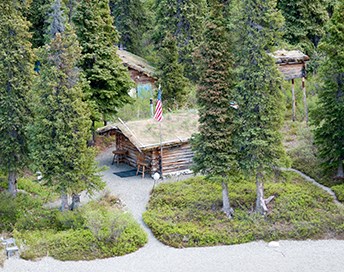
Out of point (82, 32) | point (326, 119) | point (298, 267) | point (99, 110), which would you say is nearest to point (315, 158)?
point (326, 119)

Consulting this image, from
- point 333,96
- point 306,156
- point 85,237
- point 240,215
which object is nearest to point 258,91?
point 240,215

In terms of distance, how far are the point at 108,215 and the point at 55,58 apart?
23.2ft

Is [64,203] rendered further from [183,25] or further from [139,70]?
[183,25]

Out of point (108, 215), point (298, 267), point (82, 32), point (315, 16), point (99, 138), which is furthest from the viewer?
point (315, 16)

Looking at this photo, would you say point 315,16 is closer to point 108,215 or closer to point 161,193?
point 161,193

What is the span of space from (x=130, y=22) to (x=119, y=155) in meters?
23.3

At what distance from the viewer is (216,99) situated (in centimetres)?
2427

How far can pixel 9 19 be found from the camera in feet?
87.1

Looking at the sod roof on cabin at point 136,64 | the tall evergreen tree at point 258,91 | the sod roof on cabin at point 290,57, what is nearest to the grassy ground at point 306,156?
the sod roof on cabin at point 290,57

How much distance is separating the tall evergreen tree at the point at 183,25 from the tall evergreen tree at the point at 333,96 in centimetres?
2036

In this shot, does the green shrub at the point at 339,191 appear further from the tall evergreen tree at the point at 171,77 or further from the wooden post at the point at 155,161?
the tall evergreen tree at the point at 171,77

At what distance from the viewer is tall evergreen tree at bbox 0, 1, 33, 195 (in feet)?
87.1

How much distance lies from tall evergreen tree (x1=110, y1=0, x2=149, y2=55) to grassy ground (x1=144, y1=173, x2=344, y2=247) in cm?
2936

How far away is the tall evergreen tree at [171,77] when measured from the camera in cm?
4056
